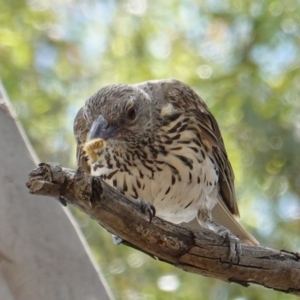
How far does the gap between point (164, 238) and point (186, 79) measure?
95.3 inches

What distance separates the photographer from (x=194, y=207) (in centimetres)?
311

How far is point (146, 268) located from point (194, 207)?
1.44 metres

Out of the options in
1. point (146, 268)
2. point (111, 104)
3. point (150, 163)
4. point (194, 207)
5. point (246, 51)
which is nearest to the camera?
point (111, 104)

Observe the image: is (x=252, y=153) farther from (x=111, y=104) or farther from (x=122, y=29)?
(x=111, y=104)

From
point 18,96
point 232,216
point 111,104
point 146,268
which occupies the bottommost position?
point 146,268

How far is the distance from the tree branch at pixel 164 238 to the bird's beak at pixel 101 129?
0.39 metres

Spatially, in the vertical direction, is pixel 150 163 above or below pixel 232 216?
above

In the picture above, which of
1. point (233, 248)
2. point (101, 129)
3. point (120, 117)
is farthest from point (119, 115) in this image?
point (233, 248)

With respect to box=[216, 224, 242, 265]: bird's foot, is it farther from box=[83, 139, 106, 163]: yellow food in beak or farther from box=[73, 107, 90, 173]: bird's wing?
box=[73, 107, 90, 173]: bird's wing

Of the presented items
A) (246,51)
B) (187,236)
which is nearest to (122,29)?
(246,51)

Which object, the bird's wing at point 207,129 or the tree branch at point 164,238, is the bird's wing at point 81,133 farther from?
the tree branch at point 164,238

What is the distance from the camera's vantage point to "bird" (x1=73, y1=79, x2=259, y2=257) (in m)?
2.77

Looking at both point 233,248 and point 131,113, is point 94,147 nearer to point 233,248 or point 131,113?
point 131,113

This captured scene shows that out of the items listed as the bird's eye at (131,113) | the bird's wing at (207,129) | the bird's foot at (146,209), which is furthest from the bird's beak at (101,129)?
the bird's wing at (207,129)
